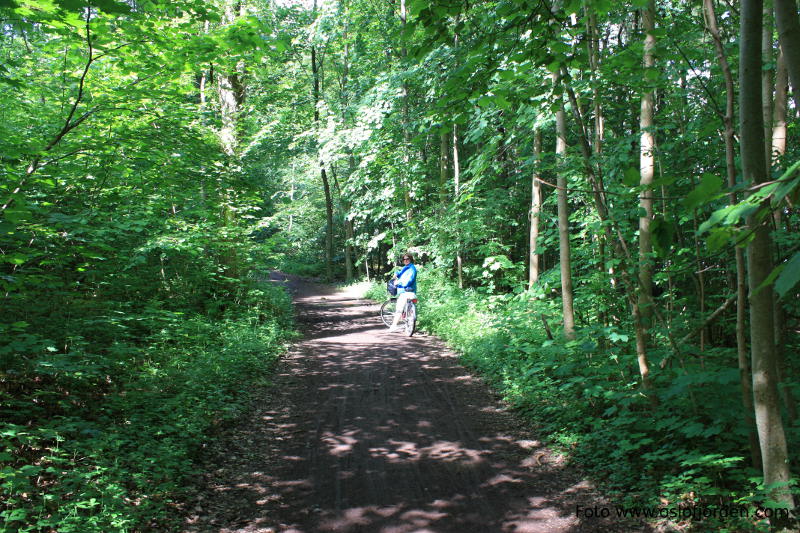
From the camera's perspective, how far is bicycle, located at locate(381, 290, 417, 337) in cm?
1159

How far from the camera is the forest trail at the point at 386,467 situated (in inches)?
149

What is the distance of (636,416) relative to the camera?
15.5 feet

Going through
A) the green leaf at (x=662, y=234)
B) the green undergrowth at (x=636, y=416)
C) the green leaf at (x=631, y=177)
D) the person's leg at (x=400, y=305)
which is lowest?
the green undergrowth at (x=636, y=416)

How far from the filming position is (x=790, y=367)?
5234mm

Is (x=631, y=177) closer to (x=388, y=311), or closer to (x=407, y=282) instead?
(x=407, y=282)

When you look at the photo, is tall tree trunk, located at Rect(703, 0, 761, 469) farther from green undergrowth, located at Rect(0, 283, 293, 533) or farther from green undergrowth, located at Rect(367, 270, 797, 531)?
green undergrowth, located at Rect(0, 283, 293, 533)

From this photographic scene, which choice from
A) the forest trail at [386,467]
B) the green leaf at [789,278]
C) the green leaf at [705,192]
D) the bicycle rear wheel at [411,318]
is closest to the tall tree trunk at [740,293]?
the forest trail at [386,467]

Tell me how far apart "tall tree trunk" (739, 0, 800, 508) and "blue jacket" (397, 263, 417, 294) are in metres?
8.86

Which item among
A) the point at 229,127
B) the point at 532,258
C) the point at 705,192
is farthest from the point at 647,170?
the point at 229,127

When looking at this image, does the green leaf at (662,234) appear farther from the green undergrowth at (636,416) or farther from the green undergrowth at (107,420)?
the green undergrowth at (107,420)

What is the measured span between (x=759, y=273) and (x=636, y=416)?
264 centimetres

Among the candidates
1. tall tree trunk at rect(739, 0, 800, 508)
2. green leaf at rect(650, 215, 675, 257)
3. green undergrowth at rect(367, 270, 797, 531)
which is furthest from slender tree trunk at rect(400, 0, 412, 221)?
green leaf at rect(650, 215, 675, 257)

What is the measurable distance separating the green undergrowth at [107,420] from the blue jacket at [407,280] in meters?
4.51

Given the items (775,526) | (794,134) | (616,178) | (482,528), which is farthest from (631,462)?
(794,134)
